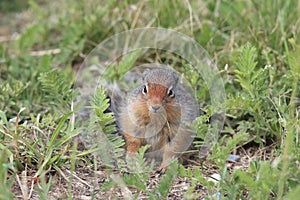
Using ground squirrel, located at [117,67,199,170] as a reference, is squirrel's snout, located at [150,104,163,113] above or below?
above

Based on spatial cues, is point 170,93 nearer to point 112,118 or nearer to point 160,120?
point 160,120

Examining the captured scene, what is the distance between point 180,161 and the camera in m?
3.92

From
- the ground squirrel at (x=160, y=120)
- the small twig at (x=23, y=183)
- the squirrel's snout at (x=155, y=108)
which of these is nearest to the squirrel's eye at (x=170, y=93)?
the ground squirrel at (x=160, y=120)

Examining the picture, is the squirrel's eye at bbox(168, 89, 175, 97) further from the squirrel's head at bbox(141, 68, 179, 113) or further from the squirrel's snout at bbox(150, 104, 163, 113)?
the squirrel's snout at bbox(150, 104, 163, 113)

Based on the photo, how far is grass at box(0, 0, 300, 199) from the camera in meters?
3.18

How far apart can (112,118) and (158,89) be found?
0.35 metres

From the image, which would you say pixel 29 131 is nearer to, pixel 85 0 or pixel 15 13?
pixel 85 0

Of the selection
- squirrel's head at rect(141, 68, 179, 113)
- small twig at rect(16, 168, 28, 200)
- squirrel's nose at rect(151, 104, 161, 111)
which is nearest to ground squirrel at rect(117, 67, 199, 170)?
squirrel's head at rect(141, 68, 179, 113)

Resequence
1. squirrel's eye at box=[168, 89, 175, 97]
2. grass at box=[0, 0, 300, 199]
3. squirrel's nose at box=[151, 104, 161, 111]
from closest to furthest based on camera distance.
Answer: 1. grass at box=[0, 0, 300, 199]
2. squirrel's nose at box=[151, 104, 161, 111]
3. squirrel's eye at box=[168, 89, 175, 97]

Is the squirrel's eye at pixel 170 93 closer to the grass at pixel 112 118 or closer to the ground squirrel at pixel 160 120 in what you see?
the ground squirrel at pixel 160 120

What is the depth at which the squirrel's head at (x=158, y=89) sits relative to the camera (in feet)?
11.6

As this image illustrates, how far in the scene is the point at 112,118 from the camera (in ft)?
11.9

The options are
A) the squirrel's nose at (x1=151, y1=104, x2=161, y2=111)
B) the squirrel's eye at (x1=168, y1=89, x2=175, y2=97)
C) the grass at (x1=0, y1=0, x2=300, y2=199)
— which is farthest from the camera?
the squirrel's eye at (x1=168, y1=89, x2=175, y2=97)

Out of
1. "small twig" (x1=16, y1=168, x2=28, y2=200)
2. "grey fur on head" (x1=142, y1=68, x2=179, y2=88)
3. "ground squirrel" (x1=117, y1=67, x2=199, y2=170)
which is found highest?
"grey fur on head" (x1=142, y1=68, x2=179, y2=88)
